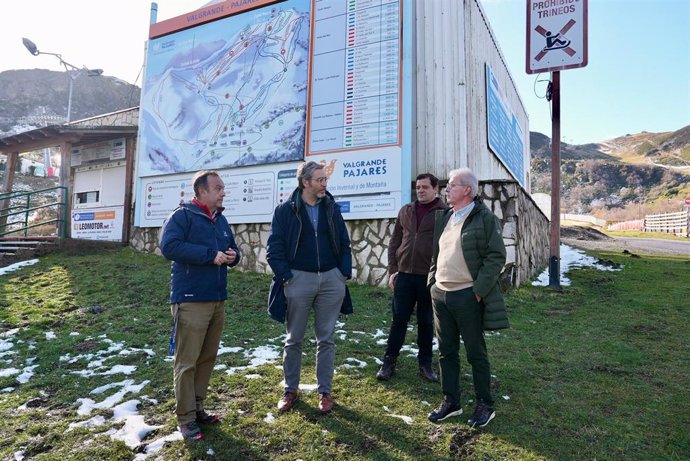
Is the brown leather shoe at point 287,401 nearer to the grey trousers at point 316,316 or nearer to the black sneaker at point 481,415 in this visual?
the grey trousers at point 316,316

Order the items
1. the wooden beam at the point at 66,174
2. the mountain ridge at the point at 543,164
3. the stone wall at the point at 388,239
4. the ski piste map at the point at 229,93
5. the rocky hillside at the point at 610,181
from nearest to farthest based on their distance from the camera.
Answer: the stone wall at the point at 388,239 < the ski piste map at the point at 229,93 < the wooden beam at the point at 66,174 < the rocky hillside at the point at 610,181 < the mountain ridge at the point at 543,164

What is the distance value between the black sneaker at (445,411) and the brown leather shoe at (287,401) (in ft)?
3.39

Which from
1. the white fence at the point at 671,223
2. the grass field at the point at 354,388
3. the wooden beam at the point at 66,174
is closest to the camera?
the grass field at the point at 354,388

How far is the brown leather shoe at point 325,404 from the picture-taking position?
11.1 ft

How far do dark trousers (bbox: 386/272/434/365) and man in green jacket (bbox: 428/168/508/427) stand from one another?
690 mm

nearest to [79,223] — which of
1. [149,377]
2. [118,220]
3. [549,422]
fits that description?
[118,220]

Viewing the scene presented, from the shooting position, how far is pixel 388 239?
28.3 feet

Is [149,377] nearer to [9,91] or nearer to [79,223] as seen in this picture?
[79,223]

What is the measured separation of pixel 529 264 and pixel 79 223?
1253 cm

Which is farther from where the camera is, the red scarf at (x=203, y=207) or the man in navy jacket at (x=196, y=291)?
the red scarf at (x=203, y=207)

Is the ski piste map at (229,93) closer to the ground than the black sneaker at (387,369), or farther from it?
farther from it

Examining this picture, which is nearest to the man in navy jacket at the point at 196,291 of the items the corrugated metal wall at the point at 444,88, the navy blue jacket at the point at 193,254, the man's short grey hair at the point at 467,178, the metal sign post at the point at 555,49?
the navy blue jacket at the point at 193,254

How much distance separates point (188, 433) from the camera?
119 inches

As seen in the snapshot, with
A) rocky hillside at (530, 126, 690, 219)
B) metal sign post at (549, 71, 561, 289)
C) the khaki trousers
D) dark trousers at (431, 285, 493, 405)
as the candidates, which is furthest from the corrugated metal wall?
rocky hillside at (530, 126, 690, 219)
